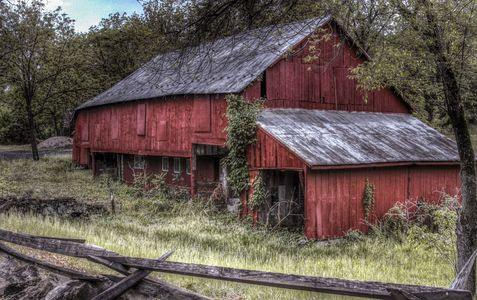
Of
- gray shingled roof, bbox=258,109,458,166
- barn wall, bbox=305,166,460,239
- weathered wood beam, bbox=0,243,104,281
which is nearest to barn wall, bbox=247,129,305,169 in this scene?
gray shingled roof, bbox=258,109,458,166

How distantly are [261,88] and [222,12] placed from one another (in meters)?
14.4

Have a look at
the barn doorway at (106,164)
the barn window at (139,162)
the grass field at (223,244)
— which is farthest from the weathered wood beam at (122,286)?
the barn doorway at (106,164)

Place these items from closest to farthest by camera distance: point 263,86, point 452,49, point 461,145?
Answer: point 461,145, point 452,49, point 263,86

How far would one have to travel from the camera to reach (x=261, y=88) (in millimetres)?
20203

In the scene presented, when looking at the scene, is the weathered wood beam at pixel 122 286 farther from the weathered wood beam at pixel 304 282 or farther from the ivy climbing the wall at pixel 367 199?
the ivy climbing the wall at pixel 367 199

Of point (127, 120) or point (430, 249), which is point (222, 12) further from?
point (127, 120)

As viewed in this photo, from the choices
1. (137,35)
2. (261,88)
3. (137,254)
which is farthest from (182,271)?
(137,35)

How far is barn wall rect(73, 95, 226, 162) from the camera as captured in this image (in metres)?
20.6

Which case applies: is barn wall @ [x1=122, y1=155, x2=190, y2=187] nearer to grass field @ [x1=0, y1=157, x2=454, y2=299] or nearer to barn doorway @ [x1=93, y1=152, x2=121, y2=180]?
barn doorway @ [x1=93, y1=152, x2=121, y2=180]

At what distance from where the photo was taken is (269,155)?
17.4 m

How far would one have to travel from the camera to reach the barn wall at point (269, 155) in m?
16.4

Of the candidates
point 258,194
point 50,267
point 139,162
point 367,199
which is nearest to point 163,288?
point 50,267

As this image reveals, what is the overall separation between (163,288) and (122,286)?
473 millimetres

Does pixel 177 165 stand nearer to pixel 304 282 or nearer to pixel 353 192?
pixel 353 192
